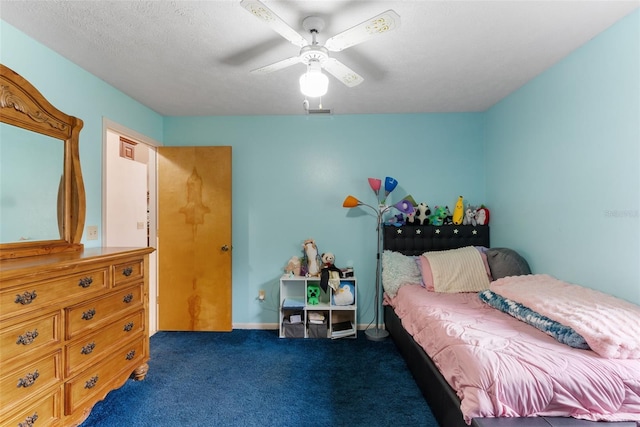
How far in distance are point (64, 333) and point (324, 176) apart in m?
2.47

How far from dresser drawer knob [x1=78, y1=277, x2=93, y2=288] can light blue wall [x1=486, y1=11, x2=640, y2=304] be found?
10.2 ft

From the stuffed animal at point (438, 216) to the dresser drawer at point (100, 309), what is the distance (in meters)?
2.75

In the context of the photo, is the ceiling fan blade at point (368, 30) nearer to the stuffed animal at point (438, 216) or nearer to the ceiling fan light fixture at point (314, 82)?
the ceiling fan light fixture at point (314, 82)

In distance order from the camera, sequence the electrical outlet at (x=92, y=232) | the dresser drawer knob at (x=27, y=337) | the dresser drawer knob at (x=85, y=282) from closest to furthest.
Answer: the dresser drawer knob at (x=27, y=337) < the dresser drawer knob at (x=85, y=282) < the electrical outlet at (x=92, y=232)

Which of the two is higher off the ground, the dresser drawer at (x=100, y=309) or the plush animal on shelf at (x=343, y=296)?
the dresser drawer at (x=100, y=309)

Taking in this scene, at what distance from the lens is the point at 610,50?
1.79m

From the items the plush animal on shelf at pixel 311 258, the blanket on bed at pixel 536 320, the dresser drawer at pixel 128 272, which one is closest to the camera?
the blanket on bed at pixel 536 320

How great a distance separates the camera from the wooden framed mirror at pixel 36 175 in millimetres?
1650

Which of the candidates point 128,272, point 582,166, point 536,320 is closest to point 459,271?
point 536,320

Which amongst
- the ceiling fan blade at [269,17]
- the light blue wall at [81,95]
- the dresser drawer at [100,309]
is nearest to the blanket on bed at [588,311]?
the ceiling fan blade at [269,17]

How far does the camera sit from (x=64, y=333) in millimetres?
1504

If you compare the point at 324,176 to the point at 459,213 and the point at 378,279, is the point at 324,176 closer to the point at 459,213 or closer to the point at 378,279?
the point at 378,279

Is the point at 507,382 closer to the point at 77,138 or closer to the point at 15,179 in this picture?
the point at 15,179

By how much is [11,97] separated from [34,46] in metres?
0.43
